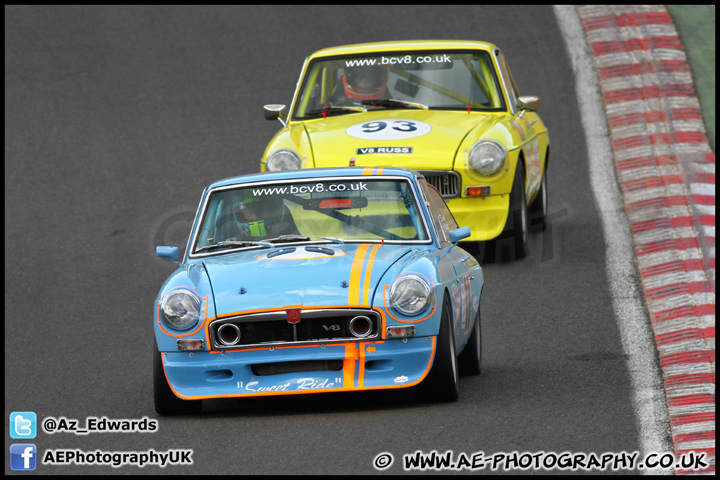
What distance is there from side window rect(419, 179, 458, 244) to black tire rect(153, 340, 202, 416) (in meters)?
1.78

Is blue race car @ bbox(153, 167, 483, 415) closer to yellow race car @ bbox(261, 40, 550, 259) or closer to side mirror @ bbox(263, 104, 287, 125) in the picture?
yellow race car @ bbox(261, 40, 550, 259)

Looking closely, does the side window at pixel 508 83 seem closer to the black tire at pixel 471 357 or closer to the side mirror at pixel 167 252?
the black tire at pixel 471 357

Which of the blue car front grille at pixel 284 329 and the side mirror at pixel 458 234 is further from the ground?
the side mirror at pixel 458 234

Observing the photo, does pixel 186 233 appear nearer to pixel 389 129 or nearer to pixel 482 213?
pixel 389 129

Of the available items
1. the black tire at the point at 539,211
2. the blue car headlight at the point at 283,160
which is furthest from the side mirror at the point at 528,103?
the blue car headlight at the point at 283,160

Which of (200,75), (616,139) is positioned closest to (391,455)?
(616,139)

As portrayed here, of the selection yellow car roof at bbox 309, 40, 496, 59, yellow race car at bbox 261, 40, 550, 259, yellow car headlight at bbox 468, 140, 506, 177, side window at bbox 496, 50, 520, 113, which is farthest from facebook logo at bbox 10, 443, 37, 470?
side window at bbox 496, 50, 520, 113

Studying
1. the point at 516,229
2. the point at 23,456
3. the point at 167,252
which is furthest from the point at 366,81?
the point at 23,456

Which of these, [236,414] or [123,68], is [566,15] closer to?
[123,68]

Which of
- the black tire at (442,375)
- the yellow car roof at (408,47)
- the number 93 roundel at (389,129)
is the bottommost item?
the black tire at (442,375)

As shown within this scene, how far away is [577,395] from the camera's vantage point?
245 inches

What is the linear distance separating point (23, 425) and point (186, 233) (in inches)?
214

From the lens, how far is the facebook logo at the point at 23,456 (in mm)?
5230

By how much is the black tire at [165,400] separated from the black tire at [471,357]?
5.39ft
